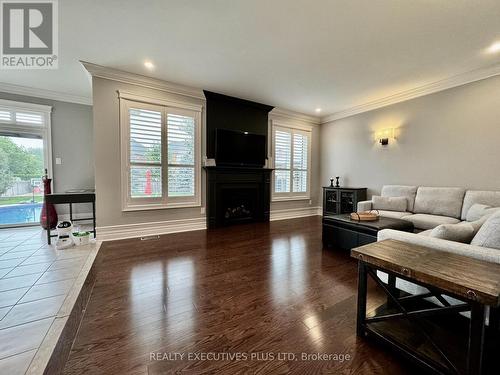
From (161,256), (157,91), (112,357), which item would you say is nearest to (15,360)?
(112,357)

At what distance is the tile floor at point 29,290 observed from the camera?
1.35 m

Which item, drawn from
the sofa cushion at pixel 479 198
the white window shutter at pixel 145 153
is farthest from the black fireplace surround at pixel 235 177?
the sofa cushion at pixel 479 198

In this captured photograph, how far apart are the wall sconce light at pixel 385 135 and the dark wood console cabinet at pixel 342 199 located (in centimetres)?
112

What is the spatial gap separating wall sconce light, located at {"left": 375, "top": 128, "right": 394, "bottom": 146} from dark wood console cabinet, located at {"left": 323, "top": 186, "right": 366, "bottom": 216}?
1122 mm

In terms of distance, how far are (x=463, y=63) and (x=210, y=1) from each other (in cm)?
376

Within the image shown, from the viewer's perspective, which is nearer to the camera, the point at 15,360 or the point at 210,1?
the point at 15,360

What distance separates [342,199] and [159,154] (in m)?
4.20

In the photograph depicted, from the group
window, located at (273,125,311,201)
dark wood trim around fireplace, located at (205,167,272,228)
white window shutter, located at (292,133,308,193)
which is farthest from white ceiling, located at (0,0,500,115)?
white window shutter, located at (292,133,308,193)

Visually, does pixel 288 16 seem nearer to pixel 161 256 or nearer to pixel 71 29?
pixel 71 29

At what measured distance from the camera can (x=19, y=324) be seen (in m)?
1.57

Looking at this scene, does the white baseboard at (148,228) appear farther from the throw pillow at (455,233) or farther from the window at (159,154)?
the throw pillow at (455,233)

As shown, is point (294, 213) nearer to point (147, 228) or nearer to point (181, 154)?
point (181, 154)

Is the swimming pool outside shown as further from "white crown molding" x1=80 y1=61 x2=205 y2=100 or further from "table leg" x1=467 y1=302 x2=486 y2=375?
"table leg" x1=467 y1=302 x2=486 y2=375

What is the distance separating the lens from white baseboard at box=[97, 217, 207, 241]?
11.6 feet
